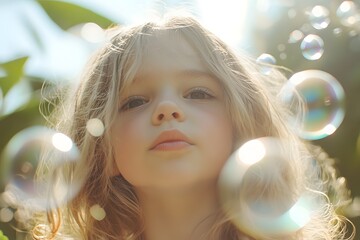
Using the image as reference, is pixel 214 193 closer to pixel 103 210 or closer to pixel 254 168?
pixel 254 168

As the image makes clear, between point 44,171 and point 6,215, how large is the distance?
456 millimetres

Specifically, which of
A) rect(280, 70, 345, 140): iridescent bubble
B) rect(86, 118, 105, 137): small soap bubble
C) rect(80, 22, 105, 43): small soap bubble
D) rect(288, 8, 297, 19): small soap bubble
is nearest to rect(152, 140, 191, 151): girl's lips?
rect(86, 118, 105, 137): small soap bubble

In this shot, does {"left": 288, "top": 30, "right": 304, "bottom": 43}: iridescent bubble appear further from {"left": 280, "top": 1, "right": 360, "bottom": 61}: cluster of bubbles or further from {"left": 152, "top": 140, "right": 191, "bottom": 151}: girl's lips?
{"left": 152, "top": 140, "right": 191, "bottom": 151}: girl's lips

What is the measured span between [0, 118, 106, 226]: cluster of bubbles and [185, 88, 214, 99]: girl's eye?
219 mm

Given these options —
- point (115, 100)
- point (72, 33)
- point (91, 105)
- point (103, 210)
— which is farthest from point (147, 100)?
point (72, 33)

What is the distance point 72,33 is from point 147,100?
111 cm

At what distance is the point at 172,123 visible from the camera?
3.75 ft

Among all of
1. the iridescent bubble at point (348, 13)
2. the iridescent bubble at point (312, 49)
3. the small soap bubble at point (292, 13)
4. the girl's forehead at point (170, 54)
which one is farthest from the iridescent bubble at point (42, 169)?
the small soap bubble at point (292, 13)

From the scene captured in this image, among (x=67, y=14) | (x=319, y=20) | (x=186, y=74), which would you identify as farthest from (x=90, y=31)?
(x=186, y=74)

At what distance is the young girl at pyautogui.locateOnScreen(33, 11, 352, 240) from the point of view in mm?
1167

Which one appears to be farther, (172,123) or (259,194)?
(259,194)

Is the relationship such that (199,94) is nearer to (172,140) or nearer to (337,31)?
(172,140)

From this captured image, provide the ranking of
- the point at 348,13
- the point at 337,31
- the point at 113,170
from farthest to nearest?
1. the point at 337,31
2. the point at 348,13
3. the point at 113,170

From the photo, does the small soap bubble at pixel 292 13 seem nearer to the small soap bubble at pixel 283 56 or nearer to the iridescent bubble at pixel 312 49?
the small soap bubble at pixel 283 56
